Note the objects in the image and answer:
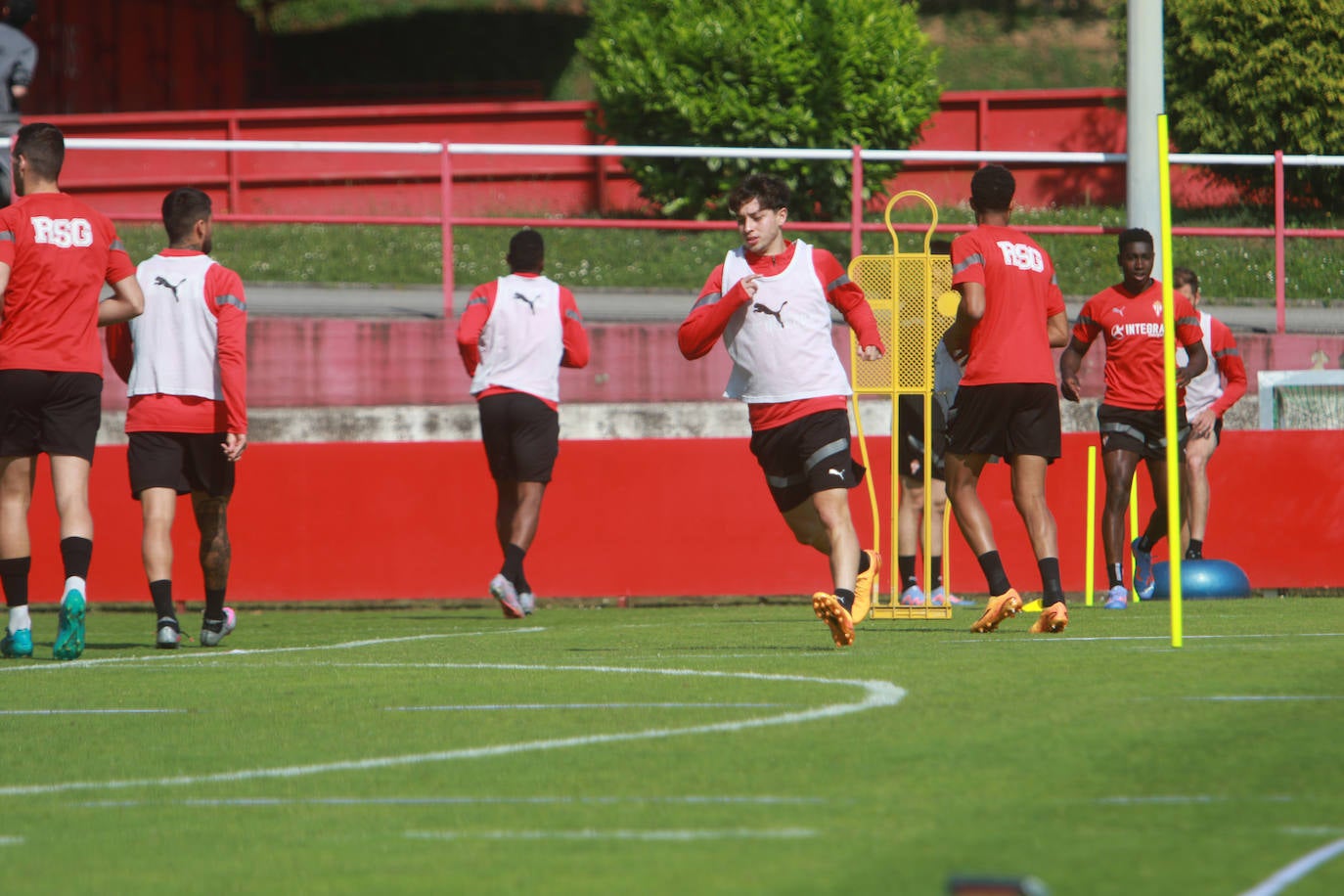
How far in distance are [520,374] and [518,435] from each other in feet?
1.17

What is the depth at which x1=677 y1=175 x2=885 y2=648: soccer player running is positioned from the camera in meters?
8.62

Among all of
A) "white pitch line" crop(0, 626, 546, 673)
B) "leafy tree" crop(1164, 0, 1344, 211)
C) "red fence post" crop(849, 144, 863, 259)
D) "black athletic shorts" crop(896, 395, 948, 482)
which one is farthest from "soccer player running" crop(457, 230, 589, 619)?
"leafy tree" crop(1164, 0, 1344, 211)

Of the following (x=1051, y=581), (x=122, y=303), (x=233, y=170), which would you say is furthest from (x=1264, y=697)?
(x=233, y=170)

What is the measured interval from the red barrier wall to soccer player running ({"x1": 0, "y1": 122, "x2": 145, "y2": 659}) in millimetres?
4625

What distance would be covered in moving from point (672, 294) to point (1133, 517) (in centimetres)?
785

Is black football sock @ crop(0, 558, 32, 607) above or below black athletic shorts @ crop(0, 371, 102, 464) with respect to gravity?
below

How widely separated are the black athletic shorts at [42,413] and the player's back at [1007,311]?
381cm

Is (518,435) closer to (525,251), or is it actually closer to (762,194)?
(525,251)

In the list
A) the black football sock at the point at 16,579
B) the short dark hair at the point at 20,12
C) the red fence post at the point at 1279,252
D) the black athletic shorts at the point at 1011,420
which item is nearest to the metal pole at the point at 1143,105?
the red fence post at the point at 1279,252

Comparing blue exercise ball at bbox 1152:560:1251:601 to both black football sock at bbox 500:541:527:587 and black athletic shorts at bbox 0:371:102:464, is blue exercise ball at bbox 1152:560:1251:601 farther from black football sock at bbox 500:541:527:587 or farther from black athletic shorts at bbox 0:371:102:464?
black athletic shorts at bbox 0:371:102:464

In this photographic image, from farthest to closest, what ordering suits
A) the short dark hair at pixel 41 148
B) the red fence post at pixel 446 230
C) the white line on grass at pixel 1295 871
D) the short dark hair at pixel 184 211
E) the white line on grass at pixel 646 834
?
the red fence post at pixel 446 230
the short dark hair at pixel 184 211
the short dark hair at pixel 41 148
the white line on grass at pixel 646 834
the white line on grass at pixel 1295 871

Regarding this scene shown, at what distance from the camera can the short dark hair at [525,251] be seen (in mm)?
12438

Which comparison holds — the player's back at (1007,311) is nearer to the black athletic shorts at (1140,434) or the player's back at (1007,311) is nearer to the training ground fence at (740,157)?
the black athletic shorts at (1140,434)

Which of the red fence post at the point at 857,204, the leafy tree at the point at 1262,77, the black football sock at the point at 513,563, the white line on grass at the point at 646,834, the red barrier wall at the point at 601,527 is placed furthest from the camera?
the leafy tree at the point at 1262,77
